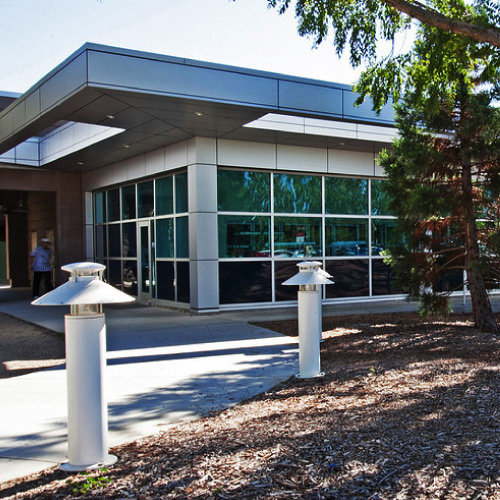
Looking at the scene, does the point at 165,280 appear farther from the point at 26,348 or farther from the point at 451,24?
the point at 451,24

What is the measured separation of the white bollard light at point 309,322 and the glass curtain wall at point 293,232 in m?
6.80

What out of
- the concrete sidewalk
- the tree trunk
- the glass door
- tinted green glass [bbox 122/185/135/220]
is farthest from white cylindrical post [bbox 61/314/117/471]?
tinted green glass [bbox 122/185/135/220]

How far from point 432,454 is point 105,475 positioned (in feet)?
6.85

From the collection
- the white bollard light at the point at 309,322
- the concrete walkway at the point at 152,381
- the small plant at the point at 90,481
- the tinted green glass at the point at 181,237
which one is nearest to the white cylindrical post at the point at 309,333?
the white bollard light at the point at 309,322

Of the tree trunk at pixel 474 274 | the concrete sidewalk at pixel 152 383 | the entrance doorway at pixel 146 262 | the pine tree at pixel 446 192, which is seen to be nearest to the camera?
the concrete sidewalk at pixel 152 383

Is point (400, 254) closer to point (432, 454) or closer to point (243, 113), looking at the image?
point (243, 113)

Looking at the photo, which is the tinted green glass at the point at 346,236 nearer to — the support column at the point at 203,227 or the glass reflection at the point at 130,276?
the support column at the point at 203,227

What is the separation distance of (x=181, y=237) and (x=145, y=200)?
2.35 m

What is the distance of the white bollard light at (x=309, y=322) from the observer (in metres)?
6.23

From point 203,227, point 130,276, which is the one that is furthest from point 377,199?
point 130,276

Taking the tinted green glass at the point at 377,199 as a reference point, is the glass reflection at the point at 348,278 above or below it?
below

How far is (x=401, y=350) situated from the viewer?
305 inches

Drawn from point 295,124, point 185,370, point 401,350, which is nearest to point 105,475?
point 185,370

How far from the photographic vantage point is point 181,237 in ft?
44.6
